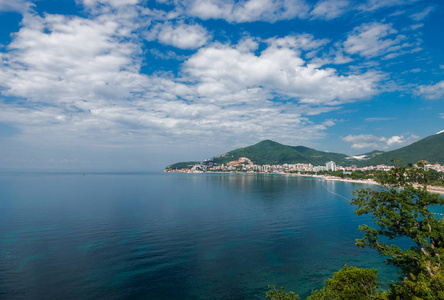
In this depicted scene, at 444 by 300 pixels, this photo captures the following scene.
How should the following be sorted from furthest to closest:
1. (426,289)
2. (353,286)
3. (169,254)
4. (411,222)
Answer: (169,254) → (411,222) → (353,286) → (426,289)

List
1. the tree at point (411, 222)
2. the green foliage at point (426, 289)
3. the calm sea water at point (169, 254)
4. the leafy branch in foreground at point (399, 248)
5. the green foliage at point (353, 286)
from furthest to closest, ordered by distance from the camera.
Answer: the calm sea water at point (169, 254) < the tree at point (411, 222) < the green foliage at point (353, 286) < the leafy branch in foreground at point (399, 248) < the green foliage at point (426, 289)

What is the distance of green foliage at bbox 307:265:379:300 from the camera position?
16.1 m

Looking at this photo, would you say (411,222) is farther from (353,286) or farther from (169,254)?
(169,254)

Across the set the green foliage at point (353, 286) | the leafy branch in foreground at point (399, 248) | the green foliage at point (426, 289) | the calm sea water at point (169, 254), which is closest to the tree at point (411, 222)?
the leafy branch in foreground at point (399, 248)

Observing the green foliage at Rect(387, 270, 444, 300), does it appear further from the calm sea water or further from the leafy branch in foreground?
the calm sea water

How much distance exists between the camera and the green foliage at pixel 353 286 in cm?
1611

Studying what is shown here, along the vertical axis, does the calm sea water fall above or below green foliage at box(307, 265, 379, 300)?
below

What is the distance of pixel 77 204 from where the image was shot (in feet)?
212

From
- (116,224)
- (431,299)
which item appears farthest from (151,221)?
(431,299)

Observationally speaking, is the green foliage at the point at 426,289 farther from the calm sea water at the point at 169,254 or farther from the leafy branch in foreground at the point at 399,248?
the calm sea water at the point at 169,254

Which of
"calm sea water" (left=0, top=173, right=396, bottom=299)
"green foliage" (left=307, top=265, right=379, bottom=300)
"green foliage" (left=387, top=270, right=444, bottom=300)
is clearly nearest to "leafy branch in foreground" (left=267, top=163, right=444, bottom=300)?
"green foliage" (left=307, top=265, right=379, bottom=300)

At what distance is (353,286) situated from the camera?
55.3ft

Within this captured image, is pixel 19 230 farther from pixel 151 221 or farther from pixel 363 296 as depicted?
pixel 363 296

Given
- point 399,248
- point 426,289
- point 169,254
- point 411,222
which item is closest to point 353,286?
point 399,248
